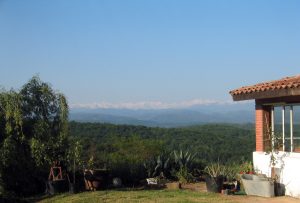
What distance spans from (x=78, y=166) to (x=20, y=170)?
5.14 ft

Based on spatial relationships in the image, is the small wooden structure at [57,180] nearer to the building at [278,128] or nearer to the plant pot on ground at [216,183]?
the plant pot on ground at [216,183]

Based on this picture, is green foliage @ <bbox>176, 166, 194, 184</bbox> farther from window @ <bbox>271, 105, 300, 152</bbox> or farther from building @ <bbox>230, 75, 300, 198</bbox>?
window @ <bbox>271, 105, 300, 152</bbox>

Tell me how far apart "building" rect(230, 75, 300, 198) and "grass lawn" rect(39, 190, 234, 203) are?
1.57 m

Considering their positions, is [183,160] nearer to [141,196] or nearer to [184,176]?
[184,176]

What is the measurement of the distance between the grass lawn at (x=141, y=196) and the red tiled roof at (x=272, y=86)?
9.15 ft

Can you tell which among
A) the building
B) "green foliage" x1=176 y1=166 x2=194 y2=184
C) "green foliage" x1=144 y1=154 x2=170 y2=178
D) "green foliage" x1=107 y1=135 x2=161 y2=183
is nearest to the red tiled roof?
the building

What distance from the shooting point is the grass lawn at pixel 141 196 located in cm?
1156

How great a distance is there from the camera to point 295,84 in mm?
10984

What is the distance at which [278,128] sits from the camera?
13.1 meters

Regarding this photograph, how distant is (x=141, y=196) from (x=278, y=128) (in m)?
4.08

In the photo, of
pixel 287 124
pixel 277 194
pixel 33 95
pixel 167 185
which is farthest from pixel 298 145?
pixel 33 95

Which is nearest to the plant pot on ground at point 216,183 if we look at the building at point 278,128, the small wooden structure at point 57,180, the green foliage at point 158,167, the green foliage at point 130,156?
the building at point 278,128

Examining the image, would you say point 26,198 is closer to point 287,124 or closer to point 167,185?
point 167,185

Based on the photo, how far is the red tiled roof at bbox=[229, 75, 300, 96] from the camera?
11.2 meters
